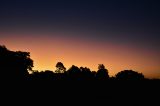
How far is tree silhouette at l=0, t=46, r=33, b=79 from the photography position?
58.6 meters

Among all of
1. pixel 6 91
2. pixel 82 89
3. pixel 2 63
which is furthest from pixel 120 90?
pixel 2 63

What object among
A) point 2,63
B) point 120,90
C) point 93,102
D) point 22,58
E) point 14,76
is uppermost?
point 22,58

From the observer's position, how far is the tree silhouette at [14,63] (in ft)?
192

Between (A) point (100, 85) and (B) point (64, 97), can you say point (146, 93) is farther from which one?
(B) point (64, 97)

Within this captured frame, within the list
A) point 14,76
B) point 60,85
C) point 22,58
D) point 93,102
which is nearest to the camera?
point 93,102

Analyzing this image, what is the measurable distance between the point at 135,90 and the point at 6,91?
25449 mm

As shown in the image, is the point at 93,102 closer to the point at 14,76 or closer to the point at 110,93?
the point at 110,93

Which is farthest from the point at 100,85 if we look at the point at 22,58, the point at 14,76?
the point at 22,58

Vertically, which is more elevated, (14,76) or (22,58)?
(22,58)

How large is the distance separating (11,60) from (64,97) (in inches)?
1205

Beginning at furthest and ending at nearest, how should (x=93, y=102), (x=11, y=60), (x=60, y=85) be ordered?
(x=11, y=60), (x=60, y=85), (x=93, y=102)

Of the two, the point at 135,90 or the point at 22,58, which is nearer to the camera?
the point at 135,90

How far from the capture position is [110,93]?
4834cm

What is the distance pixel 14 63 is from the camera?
2746 inches
